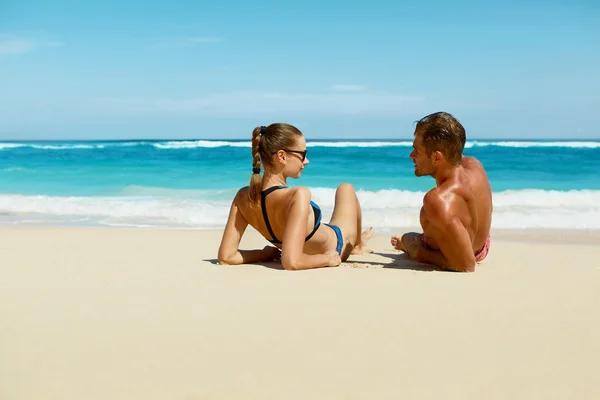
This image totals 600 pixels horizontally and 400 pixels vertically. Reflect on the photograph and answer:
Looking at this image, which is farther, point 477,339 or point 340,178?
point 340,178

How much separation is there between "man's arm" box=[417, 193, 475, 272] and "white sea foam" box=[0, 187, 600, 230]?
4.09 meters

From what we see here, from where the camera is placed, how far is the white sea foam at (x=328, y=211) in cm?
888

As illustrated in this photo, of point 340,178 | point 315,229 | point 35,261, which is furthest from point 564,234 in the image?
point 340,178

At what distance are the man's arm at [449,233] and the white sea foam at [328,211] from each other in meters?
4.09

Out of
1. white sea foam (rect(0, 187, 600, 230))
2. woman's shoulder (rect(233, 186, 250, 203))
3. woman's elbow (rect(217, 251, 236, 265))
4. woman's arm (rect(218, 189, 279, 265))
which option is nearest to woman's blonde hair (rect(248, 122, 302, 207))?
woman's shoulder (rect(233, 186, 250, 203))

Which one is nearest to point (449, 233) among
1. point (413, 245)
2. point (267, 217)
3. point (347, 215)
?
point (413, 245)

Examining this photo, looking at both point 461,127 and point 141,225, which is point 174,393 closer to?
point 461,127

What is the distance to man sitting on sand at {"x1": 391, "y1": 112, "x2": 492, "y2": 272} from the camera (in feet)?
14.5

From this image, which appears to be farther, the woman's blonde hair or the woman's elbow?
the woman's elbow

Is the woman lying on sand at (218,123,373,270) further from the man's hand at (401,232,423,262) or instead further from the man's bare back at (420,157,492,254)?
the man's bare back at (420,157,492,254)

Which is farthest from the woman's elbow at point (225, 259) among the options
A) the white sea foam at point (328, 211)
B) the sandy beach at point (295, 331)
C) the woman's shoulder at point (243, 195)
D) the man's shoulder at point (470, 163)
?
the white sea foam at point (328, 211)

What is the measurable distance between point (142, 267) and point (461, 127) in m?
2.73

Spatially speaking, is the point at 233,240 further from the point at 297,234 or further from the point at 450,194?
the point at 450,194

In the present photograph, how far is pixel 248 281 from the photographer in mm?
4191
